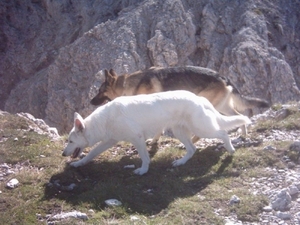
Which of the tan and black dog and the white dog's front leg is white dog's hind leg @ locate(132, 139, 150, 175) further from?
the tan and black dog

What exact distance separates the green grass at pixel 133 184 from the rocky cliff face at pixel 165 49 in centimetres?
983

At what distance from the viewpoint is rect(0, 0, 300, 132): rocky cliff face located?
18.1m

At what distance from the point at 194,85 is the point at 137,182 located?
3.14 m

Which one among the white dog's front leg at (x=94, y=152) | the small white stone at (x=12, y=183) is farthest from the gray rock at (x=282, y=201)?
the small white stone at (x=12, y=183)

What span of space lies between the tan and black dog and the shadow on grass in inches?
67.9

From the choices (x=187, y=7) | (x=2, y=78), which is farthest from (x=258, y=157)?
(x=2, y=78)

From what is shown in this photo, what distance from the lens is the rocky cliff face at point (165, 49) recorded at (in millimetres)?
18062

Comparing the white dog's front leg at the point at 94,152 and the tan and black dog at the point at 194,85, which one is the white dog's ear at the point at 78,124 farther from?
the tan and black dog at the point at 194,85

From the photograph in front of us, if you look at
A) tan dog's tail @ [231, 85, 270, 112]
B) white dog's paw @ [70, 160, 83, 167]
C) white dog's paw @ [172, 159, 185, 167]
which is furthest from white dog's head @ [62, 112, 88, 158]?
tan dog's tail @ [231, 85, 270, 112]

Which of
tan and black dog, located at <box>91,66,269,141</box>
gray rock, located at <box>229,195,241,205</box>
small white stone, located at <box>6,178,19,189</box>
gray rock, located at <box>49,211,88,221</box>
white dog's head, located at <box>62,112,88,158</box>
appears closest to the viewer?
gray rock, located at <box>49,211,88,221</box>

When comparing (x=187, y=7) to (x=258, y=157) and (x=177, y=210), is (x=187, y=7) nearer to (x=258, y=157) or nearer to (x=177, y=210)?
(x=258, y=157)

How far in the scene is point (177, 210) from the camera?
5.41 m

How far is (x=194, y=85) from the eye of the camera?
29.0 ft

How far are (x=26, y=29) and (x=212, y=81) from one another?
1735 cm
